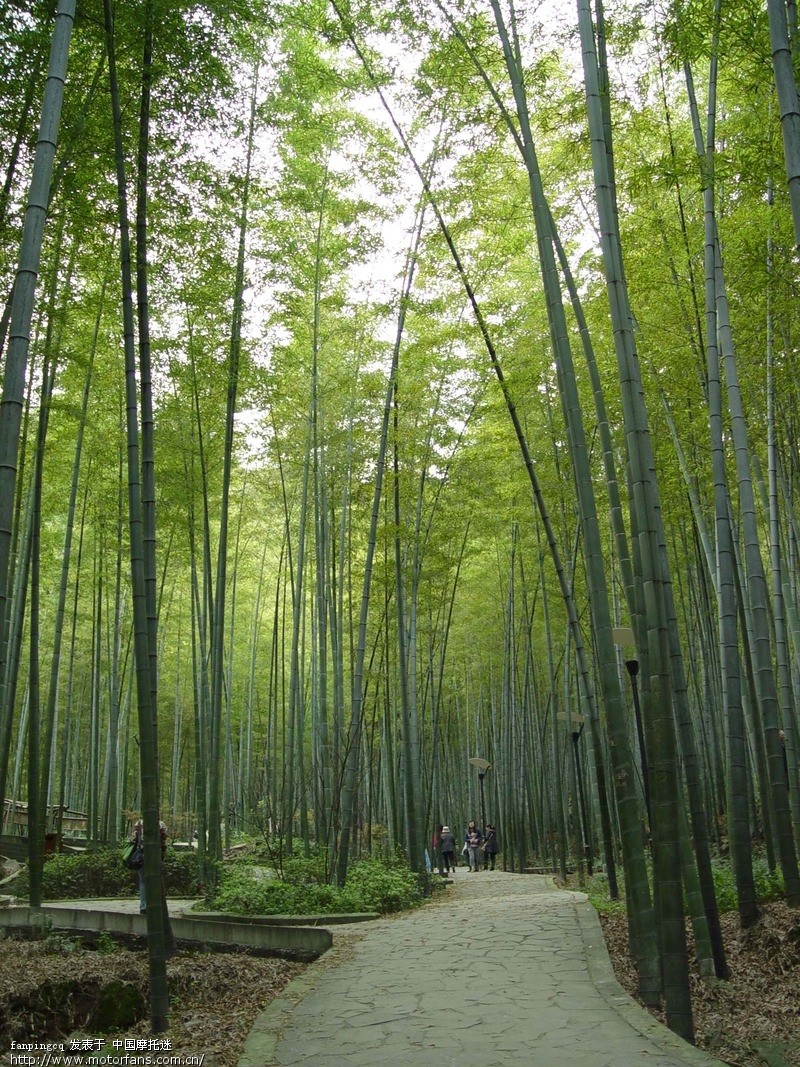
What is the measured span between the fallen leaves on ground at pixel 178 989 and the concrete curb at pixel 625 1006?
154 centimetres

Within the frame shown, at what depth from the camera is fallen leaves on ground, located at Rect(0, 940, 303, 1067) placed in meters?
3.39

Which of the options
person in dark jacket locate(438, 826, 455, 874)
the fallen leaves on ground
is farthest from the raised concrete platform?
person in dark jacket locate(438, 826, 455, 874)

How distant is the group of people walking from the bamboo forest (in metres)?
1.08

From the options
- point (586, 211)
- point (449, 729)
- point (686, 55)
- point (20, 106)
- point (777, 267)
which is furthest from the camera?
point (449, 729)

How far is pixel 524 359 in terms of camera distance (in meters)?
7.55

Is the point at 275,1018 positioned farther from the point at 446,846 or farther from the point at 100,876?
the point at 446,846

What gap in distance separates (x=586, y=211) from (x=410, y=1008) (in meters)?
5.54

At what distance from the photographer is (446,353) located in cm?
866

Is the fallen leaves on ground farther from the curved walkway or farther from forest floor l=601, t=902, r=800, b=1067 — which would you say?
forest floor l=601, t=902, r=800, b=1067

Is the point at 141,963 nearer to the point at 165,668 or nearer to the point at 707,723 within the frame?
the point at 707,723

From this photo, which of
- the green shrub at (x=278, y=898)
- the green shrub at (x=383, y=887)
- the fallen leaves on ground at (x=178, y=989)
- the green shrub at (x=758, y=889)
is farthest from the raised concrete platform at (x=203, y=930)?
the green shrub at (x=758, y=889)

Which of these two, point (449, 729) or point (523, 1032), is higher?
point (449, 729)

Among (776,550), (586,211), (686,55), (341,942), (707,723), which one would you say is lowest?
(341,942)

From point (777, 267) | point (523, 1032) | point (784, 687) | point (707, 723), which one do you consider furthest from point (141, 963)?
point (707, 723)
